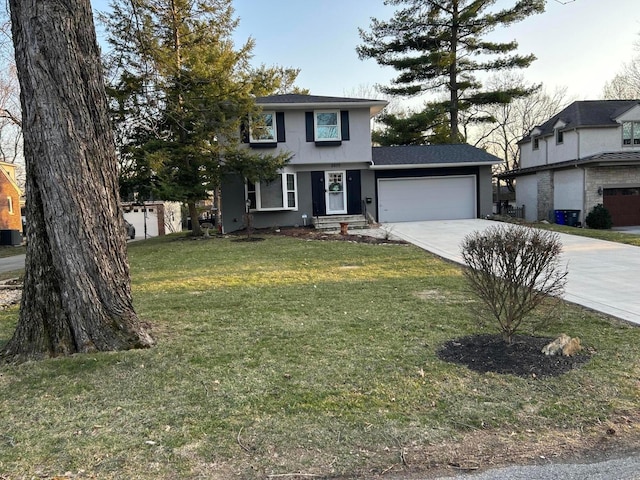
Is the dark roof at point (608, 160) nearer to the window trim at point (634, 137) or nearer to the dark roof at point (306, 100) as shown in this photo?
the window trim at point (634, 137)

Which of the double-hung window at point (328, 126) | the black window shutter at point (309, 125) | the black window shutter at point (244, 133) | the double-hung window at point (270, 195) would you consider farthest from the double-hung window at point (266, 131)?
the double-hung window at point (328, 126)

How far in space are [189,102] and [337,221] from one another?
282 inches

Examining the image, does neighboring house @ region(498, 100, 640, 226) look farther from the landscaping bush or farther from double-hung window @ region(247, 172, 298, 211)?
double-hung window @ region(247, 172, 298, 211)

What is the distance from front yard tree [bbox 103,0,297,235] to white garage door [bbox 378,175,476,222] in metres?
5.40

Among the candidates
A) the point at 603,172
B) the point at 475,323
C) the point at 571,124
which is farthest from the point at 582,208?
the point at 475,323

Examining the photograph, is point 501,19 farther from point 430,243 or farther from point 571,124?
point 430,243

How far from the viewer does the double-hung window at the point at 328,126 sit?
752 inches

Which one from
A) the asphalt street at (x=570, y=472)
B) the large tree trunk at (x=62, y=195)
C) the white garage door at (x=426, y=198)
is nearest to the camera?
the asphalt street at (x=570, y=472)

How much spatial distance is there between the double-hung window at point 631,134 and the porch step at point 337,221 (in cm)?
1489

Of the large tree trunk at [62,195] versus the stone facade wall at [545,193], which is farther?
the stone facade wall at [545,193]

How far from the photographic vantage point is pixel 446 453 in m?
2.77

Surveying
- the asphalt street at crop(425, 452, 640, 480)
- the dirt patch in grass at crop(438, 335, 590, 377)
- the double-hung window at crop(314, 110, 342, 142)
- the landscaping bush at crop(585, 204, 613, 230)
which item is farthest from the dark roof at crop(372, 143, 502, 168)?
the asphalt street at crop(425, 452, 640, 480)

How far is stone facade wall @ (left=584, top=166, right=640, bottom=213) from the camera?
21422 millimetres

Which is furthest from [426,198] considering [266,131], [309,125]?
[266,131]
